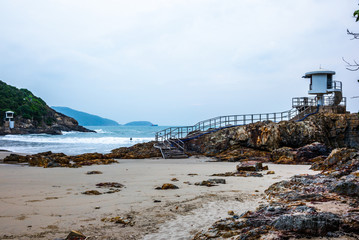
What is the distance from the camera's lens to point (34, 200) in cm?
658

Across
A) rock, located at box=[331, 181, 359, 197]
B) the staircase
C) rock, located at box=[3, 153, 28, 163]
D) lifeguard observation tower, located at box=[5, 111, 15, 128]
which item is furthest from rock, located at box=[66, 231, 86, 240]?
lifeguard observation tower, located at box=[5, 111, 15, 128]

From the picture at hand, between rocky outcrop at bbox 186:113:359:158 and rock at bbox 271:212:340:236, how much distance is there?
17.7 metres

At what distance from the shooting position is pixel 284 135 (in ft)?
69.0

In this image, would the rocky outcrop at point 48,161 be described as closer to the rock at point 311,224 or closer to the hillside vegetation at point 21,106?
the rock at point 311,224

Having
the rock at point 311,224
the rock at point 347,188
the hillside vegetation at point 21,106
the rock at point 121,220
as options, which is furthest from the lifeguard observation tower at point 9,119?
the rock at point 311,224

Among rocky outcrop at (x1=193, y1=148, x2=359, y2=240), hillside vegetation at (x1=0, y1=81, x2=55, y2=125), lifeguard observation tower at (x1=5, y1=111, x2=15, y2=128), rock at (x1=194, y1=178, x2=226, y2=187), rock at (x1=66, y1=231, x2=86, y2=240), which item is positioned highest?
hillside vegetation at (x1=0, y1=81, x2=55, y2=125)

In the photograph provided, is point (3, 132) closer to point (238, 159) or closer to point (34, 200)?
point (238, 159)

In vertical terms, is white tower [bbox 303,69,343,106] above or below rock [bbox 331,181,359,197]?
above

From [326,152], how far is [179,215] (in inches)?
571

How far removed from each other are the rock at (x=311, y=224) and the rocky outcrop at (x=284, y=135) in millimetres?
17676

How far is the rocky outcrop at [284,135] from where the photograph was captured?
21.1 metres

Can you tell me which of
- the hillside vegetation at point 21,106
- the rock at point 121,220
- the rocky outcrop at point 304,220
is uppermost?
the hillside vegetation at point 21,106

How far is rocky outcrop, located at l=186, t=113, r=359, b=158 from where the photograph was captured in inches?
830

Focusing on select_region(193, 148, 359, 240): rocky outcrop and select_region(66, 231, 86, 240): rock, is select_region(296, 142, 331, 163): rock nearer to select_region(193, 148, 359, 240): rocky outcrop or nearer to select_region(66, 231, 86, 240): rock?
select_region(193, 148, 359, 240): rocky outcrop
